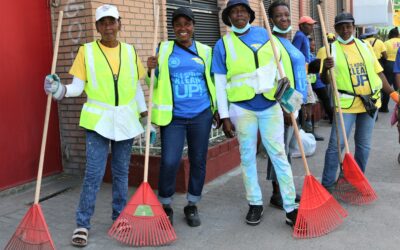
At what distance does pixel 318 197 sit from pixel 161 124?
4.72ft

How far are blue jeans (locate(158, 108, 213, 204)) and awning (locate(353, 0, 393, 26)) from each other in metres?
12.5

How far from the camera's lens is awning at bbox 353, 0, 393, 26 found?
14.6 meters

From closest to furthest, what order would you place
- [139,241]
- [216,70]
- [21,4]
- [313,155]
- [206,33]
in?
[139,241] → [216,70] → [21,4] → [313,155] → [206,33]

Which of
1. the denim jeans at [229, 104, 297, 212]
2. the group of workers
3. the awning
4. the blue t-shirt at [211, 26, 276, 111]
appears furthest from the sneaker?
the awning

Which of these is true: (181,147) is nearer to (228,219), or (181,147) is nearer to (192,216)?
(192,216)

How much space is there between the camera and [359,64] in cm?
457

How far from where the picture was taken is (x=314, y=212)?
380cm

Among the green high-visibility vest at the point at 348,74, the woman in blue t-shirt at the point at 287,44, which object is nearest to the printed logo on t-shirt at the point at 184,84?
the woman in blue t-shirt at the point at 287,44

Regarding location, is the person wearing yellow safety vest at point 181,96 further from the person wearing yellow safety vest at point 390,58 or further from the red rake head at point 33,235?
the person wearing yellow safety vest at point 390,58

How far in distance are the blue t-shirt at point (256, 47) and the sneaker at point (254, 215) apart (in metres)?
0.90

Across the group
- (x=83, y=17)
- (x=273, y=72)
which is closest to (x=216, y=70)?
(x=273, y=72)

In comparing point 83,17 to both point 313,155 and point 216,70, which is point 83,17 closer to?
point 216,70

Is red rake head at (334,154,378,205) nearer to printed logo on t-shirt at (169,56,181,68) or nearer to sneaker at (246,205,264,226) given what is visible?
sneaker at (246,205,264,226)

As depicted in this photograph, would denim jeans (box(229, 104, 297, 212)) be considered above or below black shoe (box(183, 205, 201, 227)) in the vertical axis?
above
